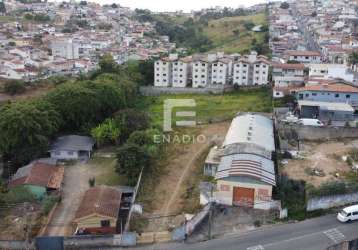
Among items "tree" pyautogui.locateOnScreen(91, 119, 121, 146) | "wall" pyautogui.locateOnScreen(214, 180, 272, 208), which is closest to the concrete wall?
"wall" pyautogui.locateOnScreen(214, 180, 272, 208)

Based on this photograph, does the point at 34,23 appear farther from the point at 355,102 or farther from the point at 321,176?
the point at 321,176

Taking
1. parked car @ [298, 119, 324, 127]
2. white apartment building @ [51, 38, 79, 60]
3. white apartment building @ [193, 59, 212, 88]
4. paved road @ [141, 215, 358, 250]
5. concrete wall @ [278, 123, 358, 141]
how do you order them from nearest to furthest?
paved road @ [141, 215, 358, 250], concrete wall @ [278, 123, 358, 141], parked car @ [298, 119, 324, 127], white apartment building @ [193, 59, 212, 88], white apartment building @ [51, 38, 79, 60]

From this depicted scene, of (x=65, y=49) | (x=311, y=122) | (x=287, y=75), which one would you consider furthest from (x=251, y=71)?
(x=65, y=49)

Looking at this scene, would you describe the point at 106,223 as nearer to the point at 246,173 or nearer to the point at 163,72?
the point at 246,173

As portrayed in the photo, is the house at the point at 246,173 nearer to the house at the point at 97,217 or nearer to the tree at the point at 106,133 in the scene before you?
the house at the point at 97,217

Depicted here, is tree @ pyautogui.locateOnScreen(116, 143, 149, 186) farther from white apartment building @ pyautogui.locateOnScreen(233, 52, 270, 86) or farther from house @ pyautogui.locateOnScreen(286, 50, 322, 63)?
house @ pyautogui.locateOnScreen(286, 50, 322, 63)

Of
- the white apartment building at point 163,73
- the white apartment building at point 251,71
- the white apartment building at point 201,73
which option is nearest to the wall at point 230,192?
the white apartment building at point 251,71
